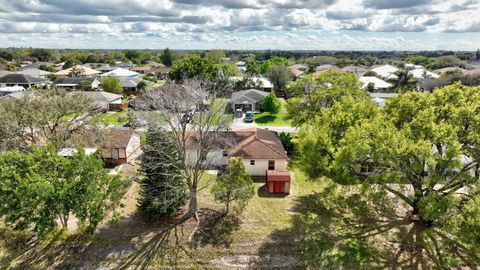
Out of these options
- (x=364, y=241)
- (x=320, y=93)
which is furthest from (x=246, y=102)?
(x=364, y=241)

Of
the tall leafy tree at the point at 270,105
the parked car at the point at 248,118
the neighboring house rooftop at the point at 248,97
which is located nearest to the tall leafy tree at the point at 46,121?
the parked car at the point at 248,118

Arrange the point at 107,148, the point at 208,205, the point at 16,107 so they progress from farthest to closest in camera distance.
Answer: the point at 107,148
the point at 16,107
the point at 208,205

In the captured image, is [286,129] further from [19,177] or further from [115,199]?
[19,177]

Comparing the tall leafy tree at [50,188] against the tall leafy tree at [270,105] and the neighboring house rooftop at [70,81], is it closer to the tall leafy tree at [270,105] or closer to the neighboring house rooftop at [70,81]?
the tall leafy tree at [270,105]

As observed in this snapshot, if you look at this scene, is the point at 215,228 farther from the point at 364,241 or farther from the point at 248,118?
the point at 248,118

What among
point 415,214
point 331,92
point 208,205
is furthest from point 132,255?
point 331,92
